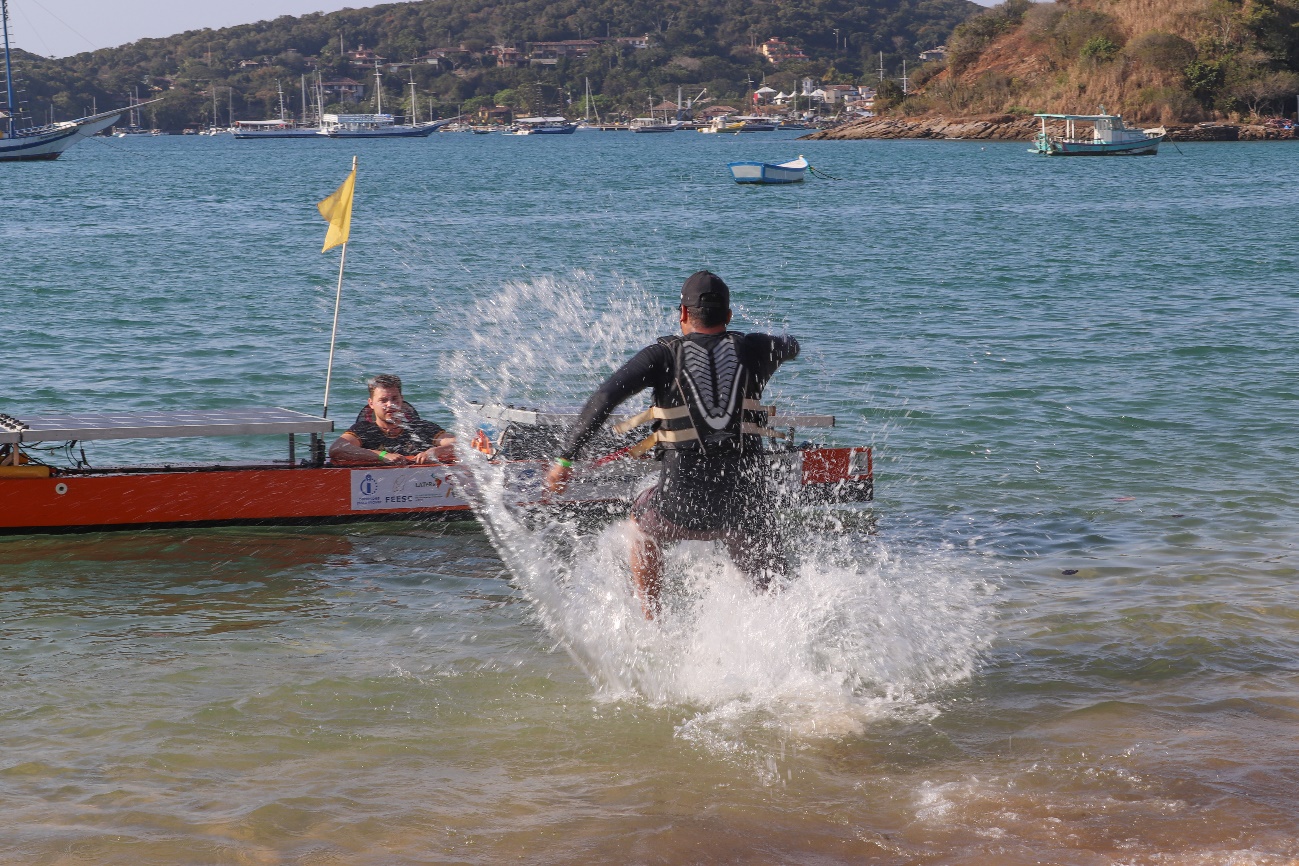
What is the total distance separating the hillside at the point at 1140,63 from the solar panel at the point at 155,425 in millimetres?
111102

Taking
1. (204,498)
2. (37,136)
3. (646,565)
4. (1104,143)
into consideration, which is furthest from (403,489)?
(37,136)

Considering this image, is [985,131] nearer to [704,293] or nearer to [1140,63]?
[1140,63]

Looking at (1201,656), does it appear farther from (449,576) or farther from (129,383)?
(129,383)

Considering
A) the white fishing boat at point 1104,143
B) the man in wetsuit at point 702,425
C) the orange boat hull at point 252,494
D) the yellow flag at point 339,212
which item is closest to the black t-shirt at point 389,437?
the orange boat hull at point 252,494

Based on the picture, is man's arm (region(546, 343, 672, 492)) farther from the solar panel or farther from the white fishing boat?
the white fishing boat

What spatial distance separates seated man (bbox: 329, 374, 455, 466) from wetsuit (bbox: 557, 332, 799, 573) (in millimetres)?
4515

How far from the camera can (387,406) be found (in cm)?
1080

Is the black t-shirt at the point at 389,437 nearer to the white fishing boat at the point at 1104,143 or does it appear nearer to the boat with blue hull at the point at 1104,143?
the white fishing boat at the point at 1104,143

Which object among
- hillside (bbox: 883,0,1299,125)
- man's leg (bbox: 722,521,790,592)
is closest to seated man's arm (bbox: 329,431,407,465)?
man's leg (bbox: 722,521,790,592)

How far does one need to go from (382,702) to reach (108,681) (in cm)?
164

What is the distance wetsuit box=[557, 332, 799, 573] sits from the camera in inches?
240

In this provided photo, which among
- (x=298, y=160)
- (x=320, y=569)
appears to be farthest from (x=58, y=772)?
(x=298, y=160)

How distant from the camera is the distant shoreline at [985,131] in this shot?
10744 centimetres

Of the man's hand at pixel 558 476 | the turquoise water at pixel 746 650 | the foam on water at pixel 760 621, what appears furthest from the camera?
the foam on water at pixel 760 621
